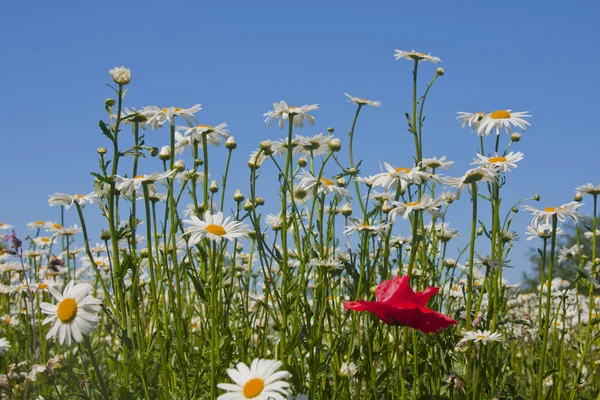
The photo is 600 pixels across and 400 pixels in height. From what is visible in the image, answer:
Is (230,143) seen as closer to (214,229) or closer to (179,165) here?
(179,165)

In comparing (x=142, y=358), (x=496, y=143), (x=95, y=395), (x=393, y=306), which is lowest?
(x=95, y=395)

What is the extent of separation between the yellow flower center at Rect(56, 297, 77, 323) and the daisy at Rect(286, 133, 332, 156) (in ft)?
4.69

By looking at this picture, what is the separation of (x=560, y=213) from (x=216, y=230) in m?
1.62

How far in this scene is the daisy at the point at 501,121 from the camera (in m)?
3.27

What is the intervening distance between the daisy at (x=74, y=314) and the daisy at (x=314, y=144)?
1.40 meters

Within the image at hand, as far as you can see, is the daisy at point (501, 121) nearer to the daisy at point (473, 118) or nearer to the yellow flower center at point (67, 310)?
the daisy at point (473, 118)

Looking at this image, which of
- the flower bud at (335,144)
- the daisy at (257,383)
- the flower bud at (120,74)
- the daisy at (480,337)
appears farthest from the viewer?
the flower bud at (335,144)

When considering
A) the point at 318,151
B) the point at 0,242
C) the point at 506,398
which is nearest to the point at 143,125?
the point at 318,151

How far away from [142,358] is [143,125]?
0.98 metres

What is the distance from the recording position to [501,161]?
3.03 metres

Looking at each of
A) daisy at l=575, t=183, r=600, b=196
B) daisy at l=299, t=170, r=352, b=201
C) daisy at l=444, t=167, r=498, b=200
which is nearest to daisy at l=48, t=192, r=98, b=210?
daisy at l=299, t=170, r=352, b=201

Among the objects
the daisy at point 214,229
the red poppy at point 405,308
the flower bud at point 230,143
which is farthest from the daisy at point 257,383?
the flower bud at point 230,143

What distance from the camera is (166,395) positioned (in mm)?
2441

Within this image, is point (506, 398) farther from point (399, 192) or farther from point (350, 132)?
point (350, 132)
